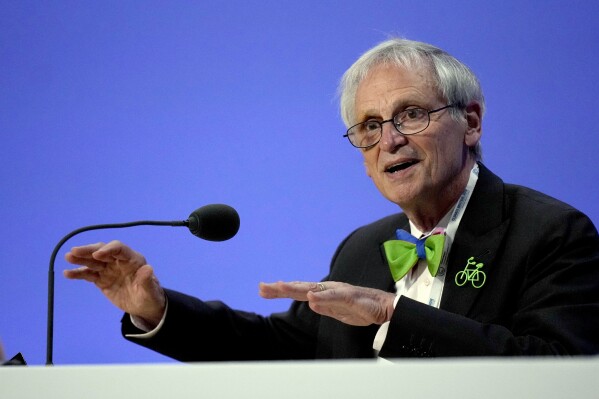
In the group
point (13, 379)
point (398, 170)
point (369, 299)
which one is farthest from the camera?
point (398, 170)

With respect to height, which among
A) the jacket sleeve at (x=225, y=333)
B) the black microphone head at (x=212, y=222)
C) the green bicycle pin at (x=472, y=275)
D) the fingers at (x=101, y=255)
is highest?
the black microphone head at (x=212, y=222)

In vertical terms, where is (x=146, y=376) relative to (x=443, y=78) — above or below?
below

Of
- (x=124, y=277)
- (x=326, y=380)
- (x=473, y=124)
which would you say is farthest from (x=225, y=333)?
(x=326, y=380)

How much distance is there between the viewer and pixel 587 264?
192 cm

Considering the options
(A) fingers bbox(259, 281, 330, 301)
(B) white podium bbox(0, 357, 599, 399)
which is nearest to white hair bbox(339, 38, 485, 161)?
(A) fingers bbox(259, 281, 330, 301)

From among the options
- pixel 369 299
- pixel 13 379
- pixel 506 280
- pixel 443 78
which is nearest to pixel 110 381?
pixel 13 379

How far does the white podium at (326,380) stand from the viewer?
765mm

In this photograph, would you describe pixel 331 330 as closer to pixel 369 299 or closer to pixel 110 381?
pixel 369 299

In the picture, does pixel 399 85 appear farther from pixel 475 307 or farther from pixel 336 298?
pixel 336 298

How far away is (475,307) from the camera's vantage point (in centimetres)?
200

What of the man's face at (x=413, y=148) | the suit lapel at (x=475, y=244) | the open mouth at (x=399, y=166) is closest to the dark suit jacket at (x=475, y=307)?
the suit lapel at (x=475, y=244)

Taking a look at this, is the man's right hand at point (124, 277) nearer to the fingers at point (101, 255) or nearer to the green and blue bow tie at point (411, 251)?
the fingers at point (101, 255)

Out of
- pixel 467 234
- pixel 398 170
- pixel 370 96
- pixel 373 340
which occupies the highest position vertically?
pixel 370 96

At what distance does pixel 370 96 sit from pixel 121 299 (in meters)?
0.93
